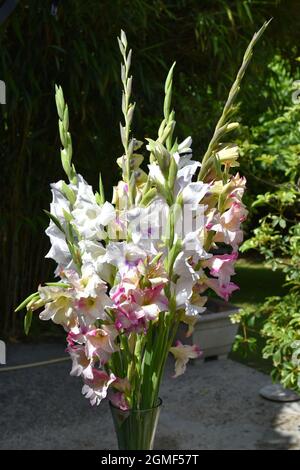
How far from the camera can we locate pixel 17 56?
382cm

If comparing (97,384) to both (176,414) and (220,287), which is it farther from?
(176,414)

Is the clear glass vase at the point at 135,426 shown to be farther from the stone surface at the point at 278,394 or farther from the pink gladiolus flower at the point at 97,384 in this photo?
the stone surface at the point at 278,394

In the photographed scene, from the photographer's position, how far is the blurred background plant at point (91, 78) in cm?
374

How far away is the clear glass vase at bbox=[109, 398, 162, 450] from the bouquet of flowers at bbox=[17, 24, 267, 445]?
0.4 inches

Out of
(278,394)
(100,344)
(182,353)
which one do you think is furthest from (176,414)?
(100,344)

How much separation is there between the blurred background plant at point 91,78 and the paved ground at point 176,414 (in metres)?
0.96

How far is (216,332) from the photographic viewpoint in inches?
160

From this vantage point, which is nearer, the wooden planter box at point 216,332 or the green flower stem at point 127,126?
the green flower stem at point 127,126

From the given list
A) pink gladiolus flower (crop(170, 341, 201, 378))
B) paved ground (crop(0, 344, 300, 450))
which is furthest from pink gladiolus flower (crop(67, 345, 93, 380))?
paved ground (crop(0, 344, 300, 450))

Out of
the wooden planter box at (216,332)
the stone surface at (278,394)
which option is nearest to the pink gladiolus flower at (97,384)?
the stone surface at (278,394)

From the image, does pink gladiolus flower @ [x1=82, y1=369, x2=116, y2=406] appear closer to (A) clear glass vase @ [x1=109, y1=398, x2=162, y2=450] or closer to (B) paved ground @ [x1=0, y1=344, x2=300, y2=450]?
(A) clear glass vase @ [x1=109, y1=398, x2=162, y2=450]

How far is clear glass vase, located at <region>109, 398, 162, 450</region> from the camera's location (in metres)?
1.03

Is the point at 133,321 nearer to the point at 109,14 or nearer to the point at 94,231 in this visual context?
the point at 94,231
